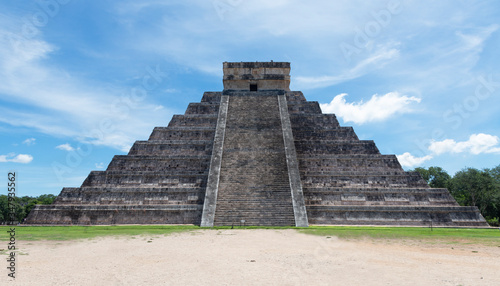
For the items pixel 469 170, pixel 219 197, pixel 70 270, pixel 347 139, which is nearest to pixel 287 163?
pixel 219 197

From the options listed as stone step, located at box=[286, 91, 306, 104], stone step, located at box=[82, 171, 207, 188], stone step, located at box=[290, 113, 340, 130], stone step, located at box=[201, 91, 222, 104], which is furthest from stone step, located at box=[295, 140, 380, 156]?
stone step, located at box=[201, 91, 222, 104]

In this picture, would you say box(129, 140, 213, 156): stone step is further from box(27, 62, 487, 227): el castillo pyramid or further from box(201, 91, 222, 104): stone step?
box(201, 91, 222, 104): stone step

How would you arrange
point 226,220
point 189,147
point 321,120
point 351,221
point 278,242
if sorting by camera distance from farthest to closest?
point 321,120, point 189,147, point 351,221, point 226,220, point 278,242

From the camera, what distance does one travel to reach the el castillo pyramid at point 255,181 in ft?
47.1

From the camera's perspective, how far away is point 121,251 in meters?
7.55

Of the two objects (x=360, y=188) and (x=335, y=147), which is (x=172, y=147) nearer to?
(x=335, y=147)

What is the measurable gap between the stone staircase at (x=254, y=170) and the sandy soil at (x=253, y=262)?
4087mm

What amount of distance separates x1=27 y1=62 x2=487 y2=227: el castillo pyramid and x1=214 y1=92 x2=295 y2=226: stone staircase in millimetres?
46

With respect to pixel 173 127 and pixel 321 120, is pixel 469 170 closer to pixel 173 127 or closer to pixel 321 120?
pixel 321 120

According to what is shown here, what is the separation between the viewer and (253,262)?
254 inches

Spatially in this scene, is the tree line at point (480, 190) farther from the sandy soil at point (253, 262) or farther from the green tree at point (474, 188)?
the sandy soil at point (253, 262)

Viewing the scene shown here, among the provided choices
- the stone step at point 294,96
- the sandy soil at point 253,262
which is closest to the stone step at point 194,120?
the stone step at point 294,96

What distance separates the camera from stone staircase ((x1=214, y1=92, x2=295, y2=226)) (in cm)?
1355

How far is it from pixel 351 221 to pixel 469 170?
21.8 metres
